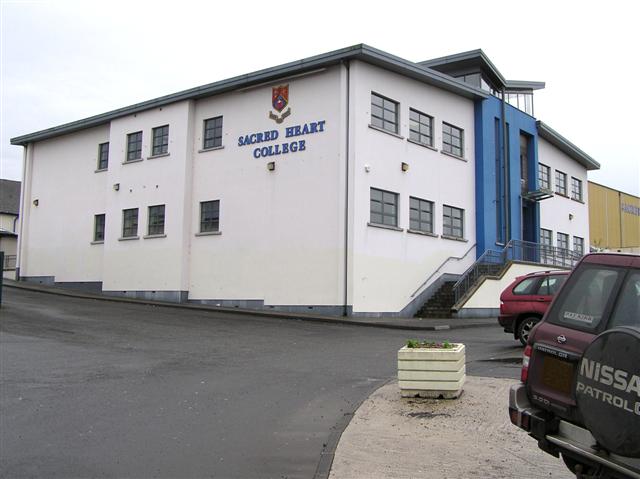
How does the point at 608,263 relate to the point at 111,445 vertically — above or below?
above

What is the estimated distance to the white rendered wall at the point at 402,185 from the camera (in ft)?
65.4

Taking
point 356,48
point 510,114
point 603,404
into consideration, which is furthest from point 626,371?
point 510,114

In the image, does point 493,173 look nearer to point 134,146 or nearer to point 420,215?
point 420,215

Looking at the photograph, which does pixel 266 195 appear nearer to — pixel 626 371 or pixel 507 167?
pixel 507 167

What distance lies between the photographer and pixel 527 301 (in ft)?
41.4

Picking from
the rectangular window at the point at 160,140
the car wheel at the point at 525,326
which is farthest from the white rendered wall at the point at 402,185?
the rectangular window at the point at 160,140

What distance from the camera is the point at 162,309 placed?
20859 mm

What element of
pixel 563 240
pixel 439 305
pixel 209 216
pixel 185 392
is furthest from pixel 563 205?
pixel 185 392

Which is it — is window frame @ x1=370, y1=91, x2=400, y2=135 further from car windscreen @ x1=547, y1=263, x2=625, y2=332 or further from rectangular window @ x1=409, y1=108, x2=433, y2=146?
car windscreen @ x1=547, y1=263, x2=625, y2=332

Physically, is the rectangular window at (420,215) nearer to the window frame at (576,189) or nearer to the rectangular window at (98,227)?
the rectangular window at (98,227)

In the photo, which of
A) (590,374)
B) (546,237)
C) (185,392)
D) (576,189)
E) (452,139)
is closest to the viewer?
(590,374)

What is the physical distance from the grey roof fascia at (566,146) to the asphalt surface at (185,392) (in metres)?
18.5

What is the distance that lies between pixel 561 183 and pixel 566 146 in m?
2.07

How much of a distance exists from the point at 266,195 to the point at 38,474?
1727 cm
